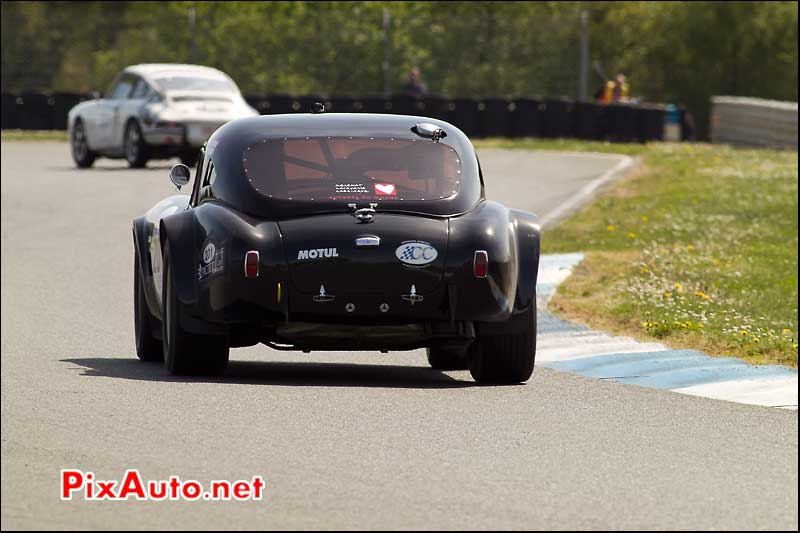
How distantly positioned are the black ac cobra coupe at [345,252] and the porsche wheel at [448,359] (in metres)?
0.75

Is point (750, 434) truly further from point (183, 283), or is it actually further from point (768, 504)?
point (183, 283)

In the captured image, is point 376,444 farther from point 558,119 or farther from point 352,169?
point 558,119

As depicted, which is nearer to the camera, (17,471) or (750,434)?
(17,471)

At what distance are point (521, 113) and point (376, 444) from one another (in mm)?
31176

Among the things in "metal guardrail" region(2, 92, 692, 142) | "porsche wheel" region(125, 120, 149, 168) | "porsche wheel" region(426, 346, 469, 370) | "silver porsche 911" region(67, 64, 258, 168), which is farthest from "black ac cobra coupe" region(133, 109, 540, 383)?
"metal guardrail" region(2, 92, 692, 142)

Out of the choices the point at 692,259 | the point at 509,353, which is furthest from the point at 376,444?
the point at 692,259

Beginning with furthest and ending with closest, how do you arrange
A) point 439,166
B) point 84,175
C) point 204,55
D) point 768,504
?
point 204,55 → point 84,175 → point 439,166 → point 768,504

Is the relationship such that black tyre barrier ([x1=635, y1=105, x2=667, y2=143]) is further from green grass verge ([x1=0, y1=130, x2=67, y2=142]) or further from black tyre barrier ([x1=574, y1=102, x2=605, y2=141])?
green grass verge ([x1=0, y1=130, x2=67, y2=142])

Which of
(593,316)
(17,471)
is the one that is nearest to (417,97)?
(593,316)

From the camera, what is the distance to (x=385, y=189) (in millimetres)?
9953

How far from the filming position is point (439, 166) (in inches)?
402

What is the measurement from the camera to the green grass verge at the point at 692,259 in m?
13.0

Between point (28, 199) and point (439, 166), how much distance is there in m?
14.7

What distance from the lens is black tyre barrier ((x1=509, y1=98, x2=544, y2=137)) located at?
38.8 m
